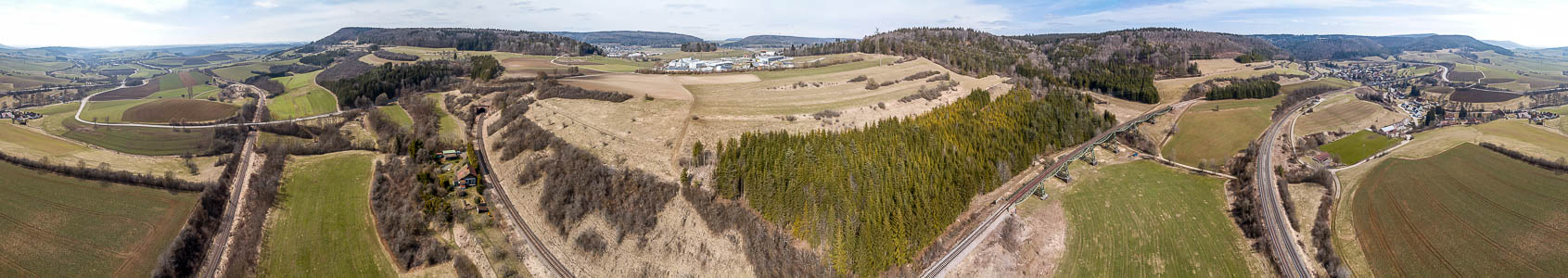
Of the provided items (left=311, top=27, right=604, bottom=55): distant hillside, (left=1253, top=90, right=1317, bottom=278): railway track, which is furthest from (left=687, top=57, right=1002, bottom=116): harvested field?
(left=311, top=27, right=604, bottom=55): distant hillside

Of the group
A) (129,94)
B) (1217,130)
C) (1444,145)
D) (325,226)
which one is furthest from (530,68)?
(1444,145)

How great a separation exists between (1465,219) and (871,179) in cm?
4613

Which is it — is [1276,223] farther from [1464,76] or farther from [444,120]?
[1464,76]

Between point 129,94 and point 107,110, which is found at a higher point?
point 129,94

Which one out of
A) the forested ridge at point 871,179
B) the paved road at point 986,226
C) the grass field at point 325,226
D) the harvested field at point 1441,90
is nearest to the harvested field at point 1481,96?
the harvested field at point 1441,90

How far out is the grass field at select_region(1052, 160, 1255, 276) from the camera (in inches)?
1516

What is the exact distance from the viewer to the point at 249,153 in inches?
2076

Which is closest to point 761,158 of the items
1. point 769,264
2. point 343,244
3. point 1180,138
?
point 769,264

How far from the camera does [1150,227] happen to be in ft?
147

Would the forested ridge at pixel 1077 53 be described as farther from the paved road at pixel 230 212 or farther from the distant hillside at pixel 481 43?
the paved road at pixel 230 212

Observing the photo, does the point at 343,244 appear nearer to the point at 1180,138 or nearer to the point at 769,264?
the point at 769,264

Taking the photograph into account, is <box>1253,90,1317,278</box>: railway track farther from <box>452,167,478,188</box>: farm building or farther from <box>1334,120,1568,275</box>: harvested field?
<box>452,167,478,188</box>: farm building

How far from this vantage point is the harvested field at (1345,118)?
71812 millimetres

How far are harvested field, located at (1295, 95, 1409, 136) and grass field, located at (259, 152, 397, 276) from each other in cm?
10949
